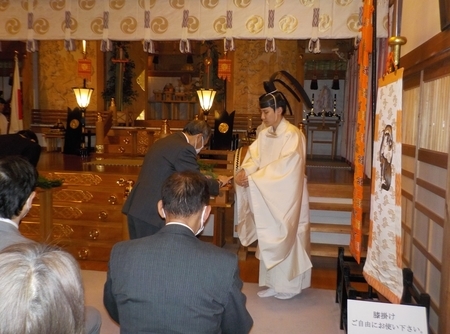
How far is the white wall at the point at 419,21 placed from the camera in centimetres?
268

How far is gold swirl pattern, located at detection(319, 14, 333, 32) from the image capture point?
414cm

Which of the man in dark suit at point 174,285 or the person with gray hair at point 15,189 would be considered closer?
the man in dark suit at point 174,285

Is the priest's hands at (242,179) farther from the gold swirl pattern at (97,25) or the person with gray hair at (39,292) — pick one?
the person with gray hair at (39,292)

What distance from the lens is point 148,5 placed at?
444cm

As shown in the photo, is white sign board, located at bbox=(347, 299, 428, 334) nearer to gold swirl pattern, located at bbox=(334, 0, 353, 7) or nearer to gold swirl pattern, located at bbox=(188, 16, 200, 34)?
gold swirl pattern, located at bbox=(334, 0, 353, 7)

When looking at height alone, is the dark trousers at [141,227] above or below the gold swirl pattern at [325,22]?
below

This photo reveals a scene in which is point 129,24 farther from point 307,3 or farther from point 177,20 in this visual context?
point 307,3

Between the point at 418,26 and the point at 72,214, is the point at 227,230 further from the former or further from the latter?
the point at 418,26

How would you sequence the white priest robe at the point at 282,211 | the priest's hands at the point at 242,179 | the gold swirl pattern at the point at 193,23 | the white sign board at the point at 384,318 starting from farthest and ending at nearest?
the gold swirl pattern at the point at 193,23 → the priest's hands at the point at 242,179 → the white priest robe at the point at 282,211 → the white sign board at the point at 384,318

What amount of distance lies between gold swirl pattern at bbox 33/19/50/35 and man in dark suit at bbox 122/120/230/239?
2.27 m

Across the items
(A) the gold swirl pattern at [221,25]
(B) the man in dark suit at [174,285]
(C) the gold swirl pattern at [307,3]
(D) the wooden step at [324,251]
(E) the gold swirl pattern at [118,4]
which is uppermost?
(E) the gold swirl pattern at [118,4]

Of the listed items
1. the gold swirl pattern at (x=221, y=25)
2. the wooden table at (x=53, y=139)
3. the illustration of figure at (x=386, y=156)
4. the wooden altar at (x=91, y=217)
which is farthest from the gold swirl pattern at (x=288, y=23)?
the wooden table at (x=53, y=139)

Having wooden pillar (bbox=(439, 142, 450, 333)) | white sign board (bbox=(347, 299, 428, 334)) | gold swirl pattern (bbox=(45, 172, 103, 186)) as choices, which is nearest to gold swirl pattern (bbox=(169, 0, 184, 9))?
gold swirl pattern (bbox=(45, 172, 103, 186))

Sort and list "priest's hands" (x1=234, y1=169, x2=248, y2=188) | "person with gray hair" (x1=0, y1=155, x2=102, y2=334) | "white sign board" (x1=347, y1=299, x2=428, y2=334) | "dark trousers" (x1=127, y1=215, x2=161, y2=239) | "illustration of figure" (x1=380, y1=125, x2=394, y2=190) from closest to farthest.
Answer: "person with gray hair" (x1=0, y1=155, x2=102, y2=334), "white sign board" (x1=347, y1=299, x2=428, y2=334), "illustration of figure" (x1=380, y1=125, x2=394, y2=190), "dark trousers" (x1=127, y1=215, x2=161, y2=239), "priest's hands" (x1=234, y1=169, x2=248, y2=188)
